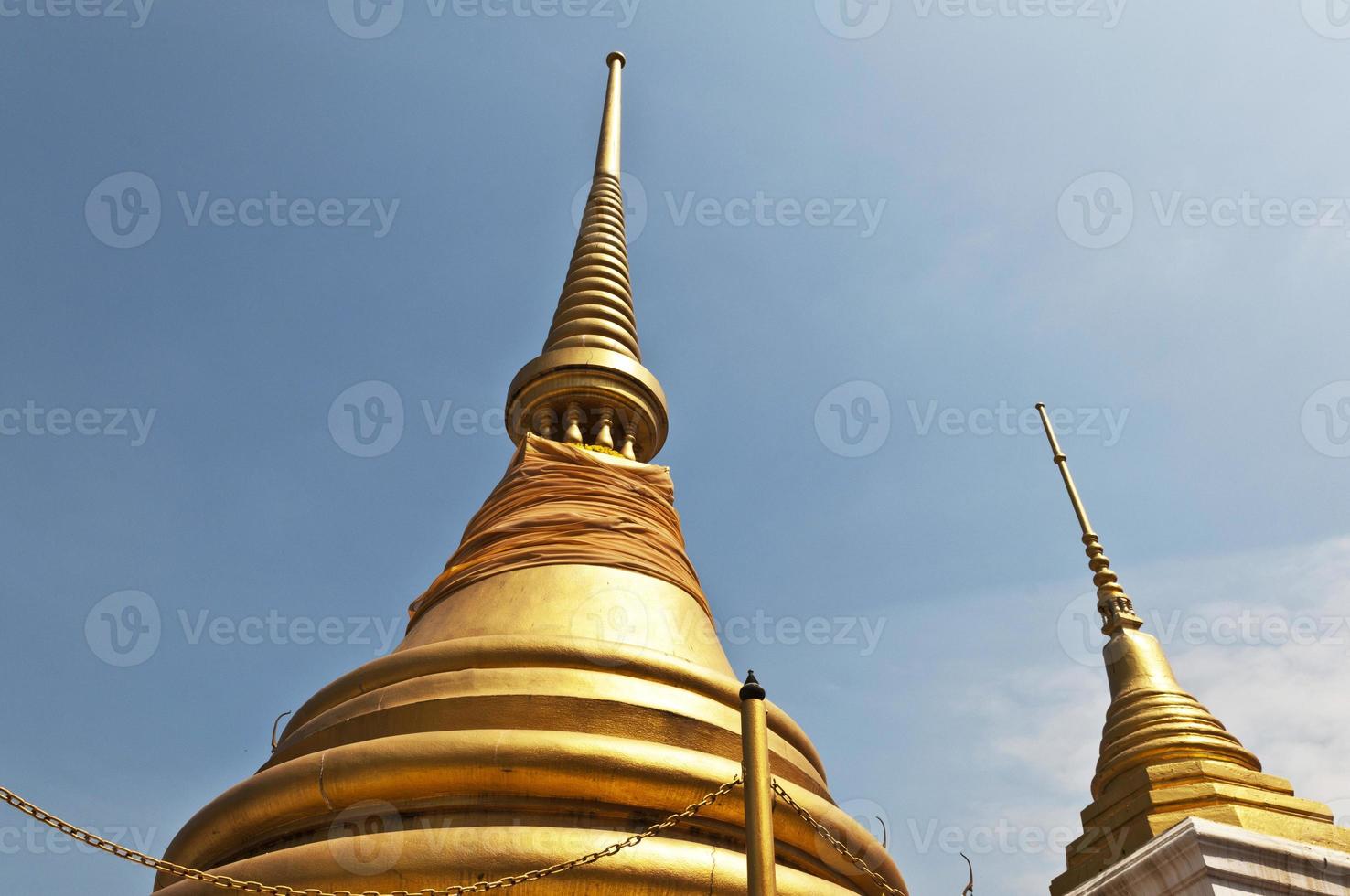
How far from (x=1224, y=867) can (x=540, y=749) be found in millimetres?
3482

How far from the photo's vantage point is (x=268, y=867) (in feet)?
21.9

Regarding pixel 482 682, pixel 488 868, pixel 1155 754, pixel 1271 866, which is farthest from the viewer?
pixel 1155 754

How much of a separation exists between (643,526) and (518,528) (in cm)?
98

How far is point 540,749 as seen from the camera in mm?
6969

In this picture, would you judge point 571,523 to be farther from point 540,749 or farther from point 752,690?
point 752,690

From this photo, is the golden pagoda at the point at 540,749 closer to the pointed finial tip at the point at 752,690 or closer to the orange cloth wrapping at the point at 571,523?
the orange cloth wrapping at the point at 571,523

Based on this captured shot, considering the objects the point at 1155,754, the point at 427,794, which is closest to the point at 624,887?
the point at 427,794

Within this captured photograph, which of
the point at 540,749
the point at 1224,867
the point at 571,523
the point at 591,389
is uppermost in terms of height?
the point at 591,389

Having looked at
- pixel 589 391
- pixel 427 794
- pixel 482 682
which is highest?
pixel 589 391

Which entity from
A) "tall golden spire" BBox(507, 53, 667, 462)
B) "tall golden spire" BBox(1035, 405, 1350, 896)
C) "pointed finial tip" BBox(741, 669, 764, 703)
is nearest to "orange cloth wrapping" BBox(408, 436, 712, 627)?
"tall golden spire" BBox(507, 53, 667, 462)

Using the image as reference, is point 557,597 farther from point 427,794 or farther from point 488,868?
point 488,868

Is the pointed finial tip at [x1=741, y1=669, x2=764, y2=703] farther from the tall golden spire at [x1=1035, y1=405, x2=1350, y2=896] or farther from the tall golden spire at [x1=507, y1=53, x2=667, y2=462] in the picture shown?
the tall golden spire at [x1=507, y1=53, x2=667, y2=462]

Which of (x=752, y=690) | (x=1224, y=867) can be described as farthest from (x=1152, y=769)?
(x=752, y=690)

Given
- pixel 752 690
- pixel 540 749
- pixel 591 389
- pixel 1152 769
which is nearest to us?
pixel 752 690
